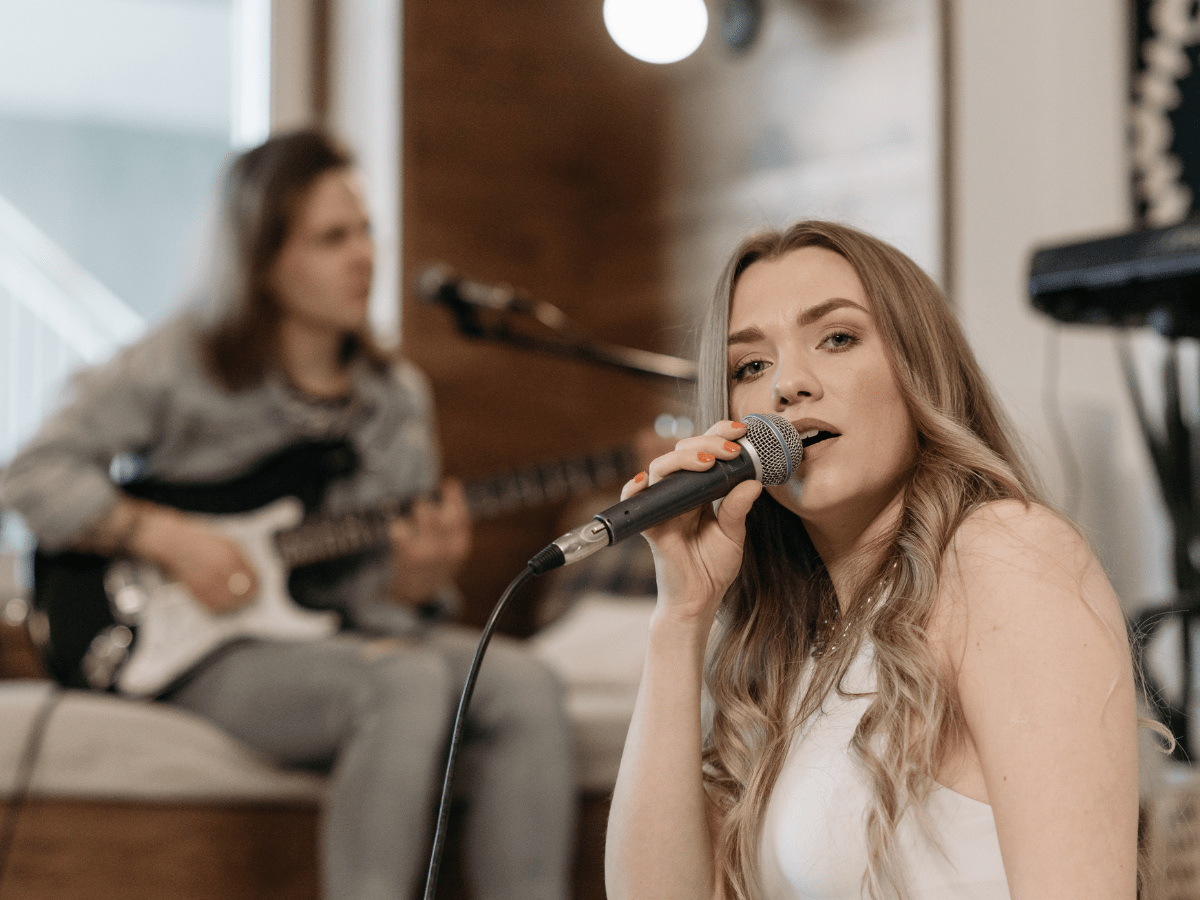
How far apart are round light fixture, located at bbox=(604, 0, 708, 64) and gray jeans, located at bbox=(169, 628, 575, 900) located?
1.41 metres

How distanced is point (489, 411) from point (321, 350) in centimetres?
91

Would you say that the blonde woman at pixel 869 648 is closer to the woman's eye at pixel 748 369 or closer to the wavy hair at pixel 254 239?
the woman's eye at pixel 748 369

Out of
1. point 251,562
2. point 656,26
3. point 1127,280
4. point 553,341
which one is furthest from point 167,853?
point 656,26

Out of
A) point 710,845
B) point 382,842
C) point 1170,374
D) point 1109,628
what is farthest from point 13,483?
point 1170,374

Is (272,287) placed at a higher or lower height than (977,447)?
higher

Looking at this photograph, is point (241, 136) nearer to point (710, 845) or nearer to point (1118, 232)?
point (1118, 232)

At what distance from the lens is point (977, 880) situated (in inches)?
31.2

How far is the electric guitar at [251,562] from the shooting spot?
1.80 meters

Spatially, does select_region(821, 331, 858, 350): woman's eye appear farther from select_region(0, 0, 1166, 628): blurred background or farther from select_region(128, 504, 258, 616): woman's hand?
select_region(0, 0, 1166, 628): blurred background

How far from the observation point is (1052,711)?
731mm

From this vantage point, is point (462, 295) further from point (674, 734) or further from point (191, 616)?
point (674, 734)

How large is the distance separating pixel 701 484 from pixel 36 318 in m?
2.49

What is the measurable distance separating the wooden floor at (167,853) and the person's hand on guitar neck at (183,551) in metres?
0.33

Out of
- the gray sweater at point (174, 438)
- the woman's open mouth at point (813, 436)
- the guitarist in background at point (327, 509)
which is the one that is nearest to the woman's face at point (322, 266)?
the guitarist in background at point (327, 509)
